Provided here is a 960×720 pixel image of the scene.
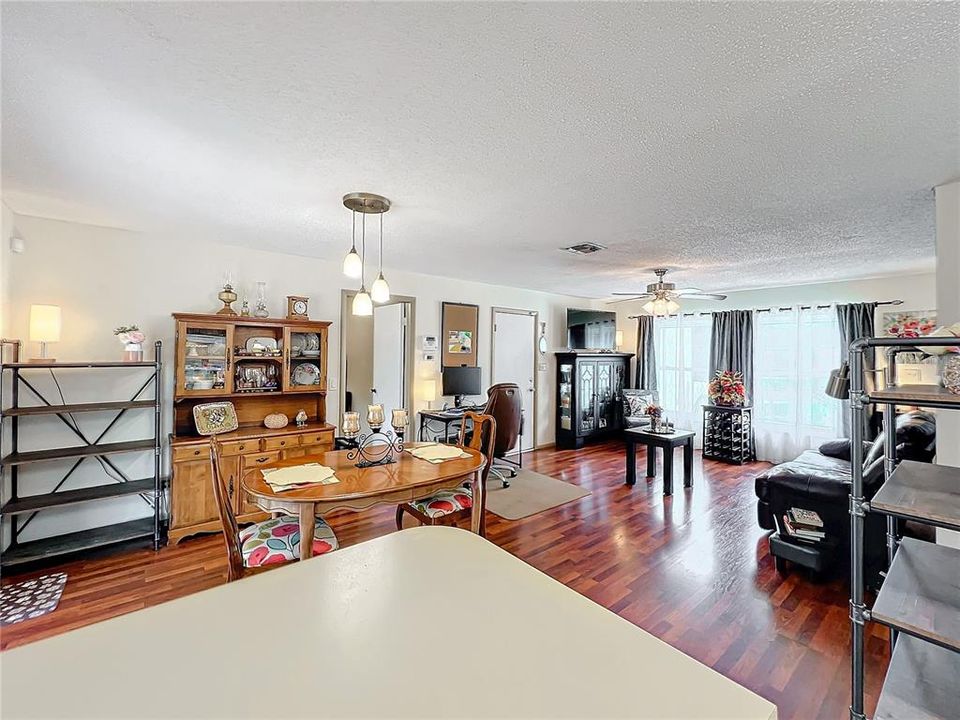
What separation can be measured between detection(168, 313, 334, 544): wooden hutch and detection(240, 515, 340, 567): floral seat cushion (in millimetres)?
874

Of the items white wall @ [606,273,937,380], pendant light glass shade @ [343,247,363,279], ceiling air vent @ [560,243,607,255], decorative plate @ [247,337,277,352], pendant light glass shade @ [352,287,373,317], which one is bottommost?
decorative plate @ [247,337,277,352]

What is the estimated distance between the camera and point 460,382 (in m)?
5.29

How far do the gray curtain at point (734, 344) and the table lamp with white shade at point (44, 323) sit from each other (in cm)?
690

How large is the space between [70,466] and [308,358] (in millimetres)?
1778

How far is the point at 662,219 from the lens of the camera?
2.90m

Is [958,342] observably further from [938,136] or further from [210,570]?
[210,570]

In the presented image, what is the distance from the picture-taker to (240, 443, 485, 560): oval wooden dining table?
209cm

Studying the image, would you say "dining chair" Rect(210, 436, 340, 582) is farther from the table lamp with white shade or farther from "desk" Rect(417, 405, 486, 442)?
"desk" Rect(417, 405, 486, 442)

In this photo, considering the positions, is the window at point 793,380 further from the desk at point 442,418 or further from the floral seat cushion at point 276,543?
the floral seat cushion at point 276,543

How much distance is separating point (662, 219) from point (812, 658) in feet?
8.16

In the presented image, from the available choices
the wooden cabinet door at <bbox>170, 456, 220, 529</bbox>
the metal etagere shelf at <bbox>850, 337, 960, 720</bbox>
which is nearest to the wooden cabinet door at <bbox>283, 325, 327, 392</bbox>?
the wooden cabinet door at <bbox>170, 456, 220, 529</bbox>

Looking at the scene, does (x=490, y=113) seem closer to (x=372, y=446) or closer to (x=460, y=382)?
(x=372, y=446)

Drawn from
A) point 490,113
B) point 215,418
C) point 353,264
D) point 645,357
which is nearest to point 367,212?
point 353,264

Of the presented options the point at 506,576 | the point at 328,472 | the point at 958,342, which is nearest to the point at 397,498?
the point at 328,472
